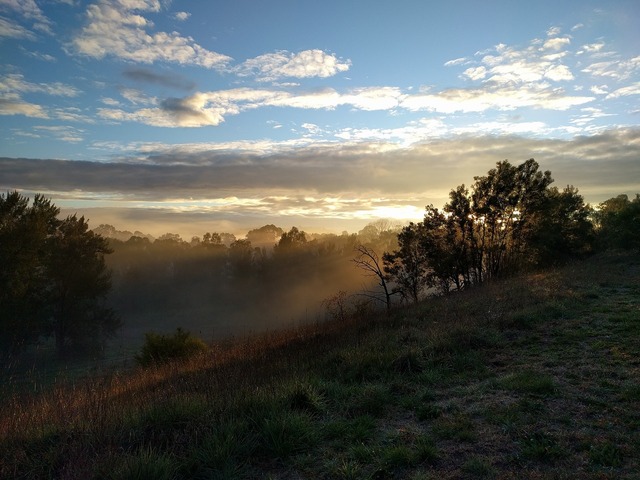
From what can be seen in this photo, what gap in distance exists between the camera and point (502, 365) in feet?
25.6

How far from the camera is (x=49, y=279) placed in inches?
1478

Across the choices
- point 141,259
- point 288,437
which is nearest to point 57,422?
point 288,437

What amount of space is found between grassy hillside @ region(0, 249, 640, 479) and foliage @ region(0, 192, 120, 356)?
94.3 feet

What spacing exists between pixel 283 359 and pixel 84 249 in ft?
129

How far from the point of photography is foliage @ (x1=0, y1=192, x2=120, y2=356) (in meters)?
30.3

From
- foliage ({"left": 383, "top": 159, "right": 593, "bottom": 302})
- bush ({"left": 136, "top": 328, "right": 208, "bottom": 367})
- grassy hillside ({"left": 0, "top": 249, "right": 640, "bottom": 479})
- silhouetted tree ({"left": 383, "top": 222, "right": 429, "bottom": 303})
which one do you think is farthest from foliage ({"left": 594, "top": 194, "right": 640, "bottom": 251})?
bush ({"left": 136, "top": 328, "right": 208, "bottom": 367})

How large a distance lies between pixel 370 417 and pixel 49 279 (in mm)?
42126

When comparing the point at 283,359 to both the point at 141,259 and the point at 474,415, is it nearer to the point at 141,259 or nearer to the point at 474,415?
the point at 474,415

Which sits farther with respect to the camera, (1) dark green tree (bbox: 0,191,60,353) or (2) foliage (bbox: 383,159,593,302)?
(2) foliage (bbox: 383,159,593,302)

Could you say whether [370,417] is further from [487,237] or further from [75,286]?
[75,286]

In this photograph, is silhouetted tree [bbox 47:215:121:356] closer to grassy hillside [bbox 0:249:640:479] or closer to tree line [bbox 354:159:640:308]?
tree line [bbox 354:159:640:308]

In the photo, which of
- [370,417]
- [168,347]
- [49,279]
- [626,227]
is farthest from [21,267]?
[626,227]

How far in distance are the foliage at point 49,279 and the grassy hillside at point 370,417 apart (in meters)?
28.8

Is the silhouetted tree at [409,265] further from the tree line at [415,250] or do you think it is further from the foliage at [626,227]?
the foliage at [626,227]
